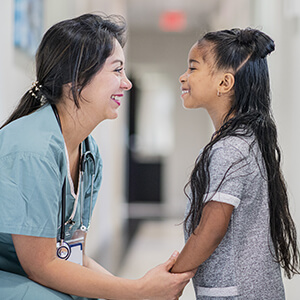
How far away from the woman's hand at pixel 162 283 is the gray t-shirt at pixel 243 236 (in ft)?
0.23

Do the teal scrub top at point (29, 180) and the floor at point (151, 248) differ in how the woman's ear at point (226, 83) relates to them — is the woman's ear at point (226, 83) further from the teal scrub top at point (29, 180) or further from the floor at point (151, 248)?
the floor at point (151, 248)

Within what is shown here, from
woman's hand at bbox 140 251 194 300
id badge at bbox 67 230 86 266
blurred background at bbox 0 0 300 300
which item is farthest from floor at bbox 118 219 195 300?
woman's hand at bbox 140 251 194 300

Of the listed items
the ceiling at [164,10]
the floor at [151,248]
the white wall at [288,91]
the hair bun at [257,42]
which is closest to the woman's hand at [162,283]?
the hair bun at [257,42]

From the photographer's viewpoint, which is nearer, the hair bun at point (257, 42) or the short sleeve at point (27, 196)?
the short sleeve at point (27, 196)

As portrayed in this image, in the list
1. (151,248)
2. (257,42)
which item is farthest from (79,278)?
(151,248)

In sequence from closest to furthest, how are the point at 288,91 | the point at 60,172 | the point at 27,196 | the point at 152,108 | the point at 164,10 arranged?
the point at 27,196, the point at 60,172, the point at 288,91, the point at 164,10, the point at 152,108

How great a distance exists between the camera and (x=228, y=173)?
1.45 m

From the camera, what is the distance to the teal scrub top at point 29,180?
1.36m

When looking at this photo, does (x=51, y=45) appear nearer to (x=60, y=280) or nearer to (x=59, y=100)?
(x=59, y=100)

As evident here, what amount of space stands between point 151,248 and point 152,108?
15.6 feet

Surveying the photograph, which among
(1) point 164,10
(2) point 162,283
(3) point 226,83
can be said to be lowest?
(2) point 162,283

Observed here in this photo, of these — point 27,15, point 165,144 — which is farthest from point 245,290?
point 165,144

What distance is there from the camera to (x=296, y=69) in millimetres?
2812

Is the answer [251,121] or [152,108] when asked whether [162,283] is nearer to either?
[251,121]
